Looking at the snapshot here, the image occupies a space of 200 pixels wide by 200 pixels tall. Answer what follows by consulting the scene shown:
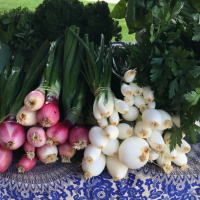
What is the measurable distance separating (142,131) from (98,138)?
0.60 ft

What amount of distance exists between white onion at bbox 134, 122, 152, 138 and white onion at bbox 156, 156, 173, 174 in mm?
148

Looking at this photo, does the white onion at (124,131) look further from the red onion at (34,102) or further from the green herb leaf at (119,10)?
the green herb leaf at (119,10)

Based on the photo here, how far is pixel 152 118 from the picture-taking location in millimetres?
679

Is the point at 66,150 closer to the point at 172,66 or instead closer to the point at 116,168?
the point at 116,168

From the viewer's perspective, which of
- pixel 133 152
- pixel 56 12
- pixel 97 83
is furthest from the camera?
pixel 56 12

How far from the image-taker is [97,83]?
80 centimetres

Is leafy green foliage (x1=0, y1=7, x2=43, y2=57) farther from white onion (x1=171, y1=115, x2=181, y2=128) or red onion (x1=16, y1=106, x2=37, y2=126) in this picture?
white onion (x1=171, y1=115, x2=181, y2=128)

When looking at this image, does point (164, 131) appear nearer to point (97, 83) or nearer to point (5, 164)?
point (97, 83)

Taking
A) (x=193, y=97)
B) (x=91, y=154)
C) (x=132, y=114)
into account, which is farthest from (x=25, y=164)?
(x=193, y=97)

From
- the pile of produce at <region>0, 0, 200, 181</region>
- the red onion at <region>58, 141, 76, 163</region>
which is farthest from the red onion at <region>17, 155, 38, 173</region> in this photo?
the red onion at <region>58, 141, 76, 163</region>

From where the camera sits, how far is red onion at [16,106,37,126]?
0.68 metres

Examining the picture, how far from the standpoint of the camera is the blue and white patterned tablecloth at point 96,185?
2.36 feet

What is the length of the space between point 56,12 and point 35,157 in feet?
2.80

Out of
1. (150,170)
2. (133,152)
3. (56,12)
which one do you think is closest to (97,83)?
(133,152)
